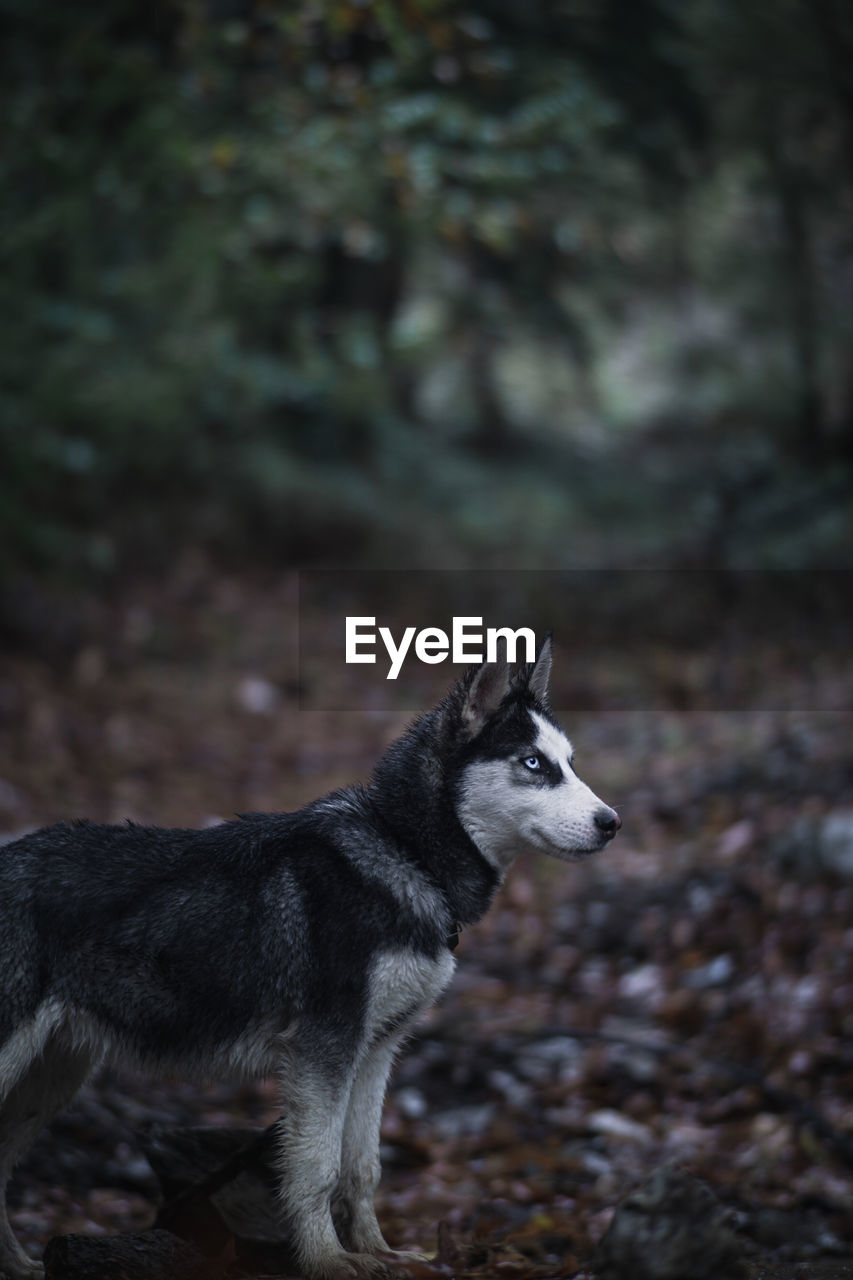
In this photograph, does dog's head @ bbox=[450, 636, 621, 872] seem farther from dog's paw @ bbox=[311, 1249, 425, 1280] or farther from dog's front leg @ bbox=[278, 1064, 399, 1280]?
dog's paw @ bbox=[311, 1249, 425, 1280]

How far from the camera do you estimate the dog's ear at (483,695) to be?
4074 millimetres

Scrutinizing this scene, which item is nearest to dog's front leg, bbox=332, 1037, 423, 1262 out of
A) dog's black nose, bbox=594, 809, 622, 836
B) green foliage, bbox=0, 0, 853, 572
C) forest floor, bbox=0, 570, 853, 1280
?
forest floor, bbox=0, 570, 853, 1280

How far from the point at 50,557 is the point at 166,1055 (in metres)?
8.74

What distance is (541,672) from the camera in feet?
14.2

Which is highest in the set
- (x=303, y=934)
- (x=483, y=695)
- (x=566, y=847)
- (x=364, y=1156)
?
(x=483, y=695)

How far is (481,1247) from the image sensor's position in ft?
14.8

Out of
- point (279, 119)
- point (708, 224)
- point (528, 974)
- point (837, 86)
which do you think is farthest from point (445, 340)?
point (528, 974)

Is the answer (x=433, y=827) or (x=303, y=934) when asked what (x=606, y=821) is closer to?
(x=433, y=827)

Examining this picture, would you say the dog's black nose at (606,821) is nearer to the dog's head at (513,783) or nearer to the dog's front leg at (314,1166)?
the dog's head at (513,783)

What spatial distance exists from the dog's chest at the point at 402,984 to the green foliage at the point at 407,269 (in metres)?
7.54

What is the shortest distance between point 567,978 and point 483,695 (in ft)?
15.2

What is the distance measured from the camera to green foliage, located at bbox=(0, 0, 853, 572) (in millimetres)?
10594

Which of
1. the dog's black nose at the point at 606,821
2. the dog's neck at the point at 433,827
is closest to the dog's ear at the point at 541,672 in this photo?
the dog's neck at the point at 433,827

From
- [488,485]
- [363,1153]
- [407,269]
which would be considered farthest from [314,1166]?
[407,269]
